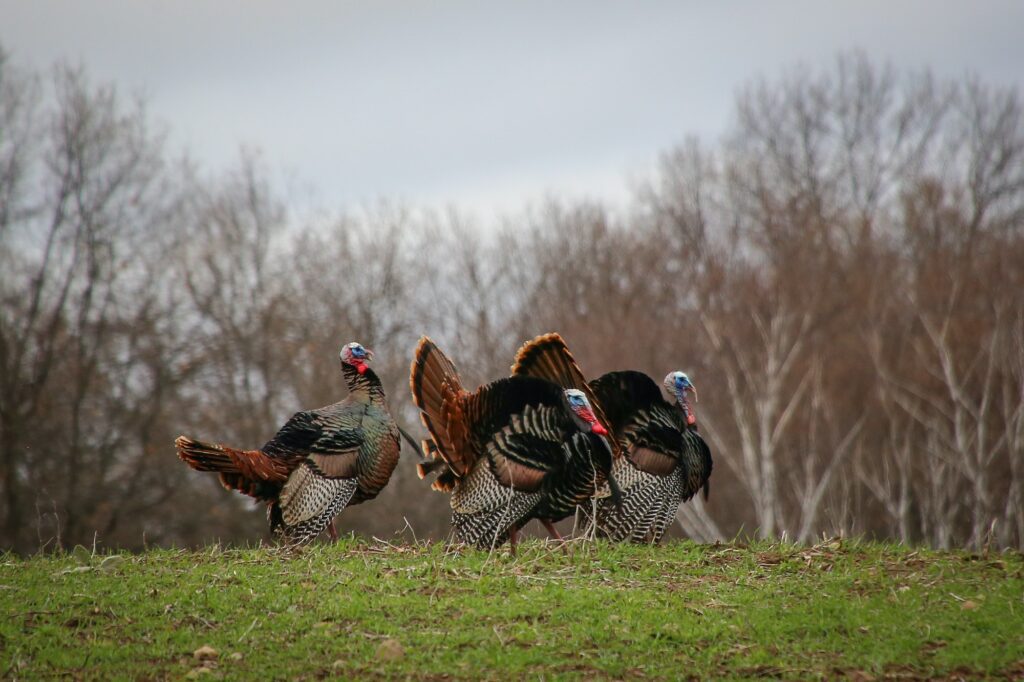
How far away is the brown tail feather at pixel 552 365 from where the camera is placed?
34.4 feet

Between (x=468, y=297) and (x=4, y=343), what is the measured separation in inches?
726

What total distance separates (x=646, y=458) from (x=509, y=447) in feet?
5.15

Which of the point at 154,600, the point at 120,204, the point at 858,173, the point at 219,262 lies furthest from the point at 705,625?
the point at 858,173

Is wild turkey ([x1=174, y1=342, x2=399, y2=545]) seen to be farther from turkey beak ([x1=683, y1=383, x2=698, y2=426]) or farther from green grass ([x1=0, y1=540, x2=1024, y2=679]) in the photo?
turkey beak ([x1=683, y1=383, x2=698, y2=426])

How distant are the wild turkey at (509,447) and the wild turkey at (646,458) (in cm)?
86

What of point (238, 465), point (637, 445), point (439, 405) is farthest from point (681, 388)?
point (238, 465)

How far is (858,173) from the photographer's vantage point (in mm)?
43906

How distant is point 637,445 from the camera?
35.8ft

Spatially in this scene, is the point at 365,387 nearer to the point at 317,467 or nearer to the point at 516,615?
the point at 317,467

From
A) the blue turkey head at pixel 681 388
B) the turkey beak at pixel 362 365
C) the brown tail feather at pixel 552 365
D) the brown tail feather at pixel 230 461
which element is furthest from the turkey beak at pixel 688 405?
the brown tail feather at pixel 230 461

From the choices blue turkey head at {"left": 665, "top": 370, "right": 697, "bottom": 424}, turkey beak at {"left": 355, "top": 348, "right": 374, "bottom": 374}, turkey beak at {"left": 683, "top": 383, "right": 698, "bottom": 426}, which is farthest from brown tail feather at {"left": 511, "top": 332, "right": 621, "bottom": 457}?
turkey beak at {"left": 355, "top": 348, "right": 374, "bottom": 374}

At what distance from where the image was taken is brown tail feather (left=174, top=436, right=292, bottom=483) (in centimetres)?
983

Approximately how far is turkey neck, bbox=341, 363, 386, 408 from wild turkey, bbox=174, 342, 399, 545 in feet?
0.18

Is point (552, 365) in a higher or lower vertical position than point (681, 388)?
higher
